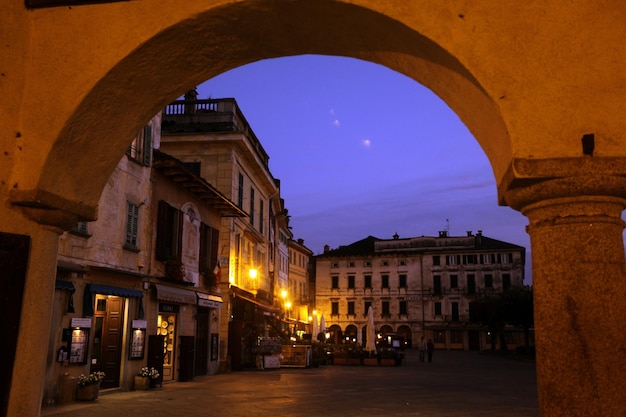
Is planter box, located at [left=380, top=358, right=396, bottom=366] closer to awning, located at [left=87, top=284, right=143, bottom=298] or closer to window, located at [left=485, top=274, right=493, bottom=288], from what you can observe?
awning, located at [left=87, top=284, right=143, bottom=298]

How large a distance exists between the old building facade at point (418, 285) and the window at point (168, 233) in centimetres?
4284

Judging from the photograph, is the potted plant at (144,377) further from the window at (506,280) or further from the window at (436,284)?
the window at (506,280)

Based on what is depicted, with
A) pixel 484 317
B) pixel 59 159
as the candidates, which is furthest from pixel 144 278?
pixel 484 317

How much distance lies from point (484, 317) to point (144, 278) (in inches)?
1562

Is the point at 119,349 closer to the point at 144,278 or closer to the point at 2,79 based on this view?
the point at 144,278

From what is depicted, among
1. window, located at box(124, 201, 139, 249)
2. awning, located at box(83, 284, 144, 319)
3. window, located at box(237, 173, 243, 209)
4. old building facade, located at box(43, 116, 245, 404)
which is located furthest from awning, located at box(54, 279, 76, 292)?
window, located at box(237, 173, 243, 209)

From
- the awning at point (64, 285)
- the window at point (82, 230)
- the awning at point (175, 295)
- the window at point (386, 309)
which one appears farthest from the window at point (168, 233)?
the window at point (386, 309)

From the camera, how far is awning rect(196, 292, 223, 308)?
64.3ft

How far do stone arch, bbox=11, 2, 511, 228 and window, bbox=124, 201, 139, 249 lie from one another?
36.2ft

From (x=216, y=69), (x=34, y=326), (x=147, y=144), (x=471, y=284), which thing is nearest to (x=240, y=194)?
(x=147, y=144)

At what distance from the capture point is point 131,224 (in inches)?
617

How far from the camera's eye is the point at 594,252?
3244mm

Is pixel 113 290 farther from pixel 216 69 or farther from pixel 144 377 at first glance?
pixel 216 69

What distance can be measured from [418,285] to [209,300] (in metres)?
44.3
